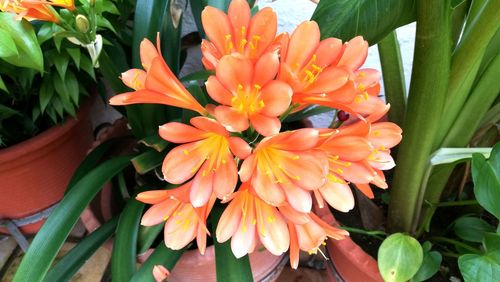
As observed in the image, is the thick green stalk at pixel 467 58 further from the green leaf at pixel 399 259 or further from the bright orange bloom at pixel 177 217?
the bright orange bloom at pixel 177 217

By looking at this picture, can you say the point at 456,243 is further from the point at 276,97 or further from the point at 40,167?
the point at 40,167

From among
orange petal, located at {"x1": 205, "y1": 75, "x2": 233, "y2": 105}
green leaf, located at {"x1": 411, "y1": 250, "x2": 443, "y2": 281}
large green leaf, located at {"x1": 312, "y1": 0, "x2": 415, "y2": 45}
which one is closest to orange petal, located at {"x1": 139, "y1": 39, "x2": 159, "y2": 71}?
orange petal, located at {"x1": 205, "y1": 75, "x2": 233, "y2": 105}

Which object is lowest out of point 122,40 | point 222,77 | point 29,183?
point 29,183

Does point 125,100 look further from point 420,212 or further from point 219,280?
point 420,212

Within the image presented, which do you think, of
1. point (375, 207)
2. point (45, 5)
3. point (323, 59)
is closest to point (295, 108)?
point (323, 59)

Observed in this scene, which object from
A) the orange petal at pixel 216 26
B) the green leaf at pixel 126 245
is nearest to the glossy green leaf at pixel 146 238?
the green leaf at pixel 126 245

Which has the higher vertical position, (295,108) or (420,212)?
(295,108)

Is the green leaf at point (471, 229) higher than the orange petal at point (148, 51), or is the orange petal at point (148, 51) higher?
the orange petal at point (148, 51)
